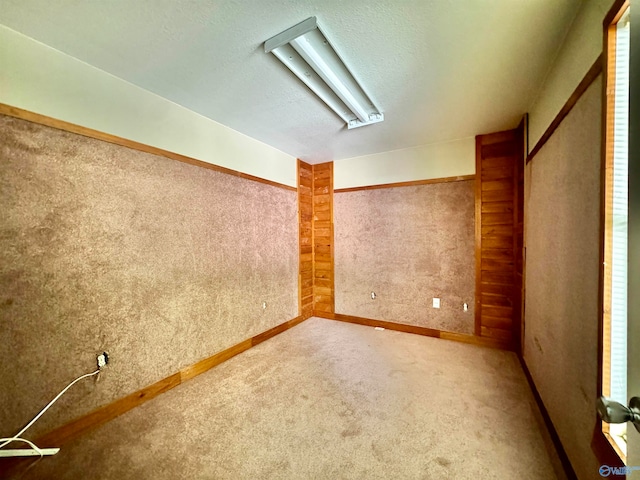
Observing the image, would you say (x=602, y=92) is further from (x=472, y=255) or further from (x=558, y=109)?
(x=472, y=255)

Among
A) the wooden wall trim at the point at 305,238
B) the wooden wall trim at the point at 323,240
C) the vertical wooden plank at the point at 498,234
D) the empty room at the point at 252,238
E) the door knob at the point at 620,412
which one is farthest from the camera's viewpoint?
the wooden wall trim at the point at 323,240

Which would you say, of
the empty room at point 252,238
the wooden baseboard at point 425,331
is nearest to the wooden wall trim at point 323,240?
the wooden baseboard at point 425,331

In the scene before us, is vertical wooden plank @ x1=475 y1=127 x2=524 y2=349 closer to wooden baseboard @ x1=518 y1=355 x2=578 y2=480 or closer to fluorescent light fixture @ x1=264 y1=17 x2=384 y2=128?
wooden baseboard @ x1=518 y1=355 x2=578 y2=480

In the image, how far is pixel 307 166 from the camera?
3.86 m

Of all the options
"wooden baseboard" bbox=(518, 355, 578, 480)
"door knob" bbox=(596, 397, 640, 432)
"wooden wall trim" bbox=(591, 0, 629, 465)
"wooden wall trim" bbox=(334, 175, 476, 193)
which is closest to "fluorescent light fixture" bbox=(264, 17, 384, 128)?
"wooden wall trim" bbox=(334, 175, 476, 193)

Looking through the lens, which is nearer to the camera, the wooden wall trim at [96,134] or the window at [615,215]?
the window at [615,215]

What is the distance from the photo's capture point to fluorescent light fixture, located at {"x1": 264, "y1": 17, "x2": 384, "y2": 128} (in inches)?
54.8

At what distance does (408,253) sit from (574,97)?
2.20m

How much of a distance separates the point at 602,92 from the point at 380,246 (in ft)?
8.41

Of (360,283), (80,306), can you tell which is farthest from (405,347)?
(80,306)

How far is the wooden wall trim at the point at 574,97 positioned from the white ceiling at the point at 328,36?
0.44 metres

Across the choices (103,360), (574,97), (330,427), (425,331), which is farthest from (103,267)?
(425,331)

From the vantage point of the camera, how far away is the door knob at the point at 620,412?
52 cm

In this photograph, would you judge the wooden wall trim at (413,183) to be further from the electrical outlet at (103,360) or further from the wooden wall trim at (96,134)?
the electrical outlet at (103,360)
